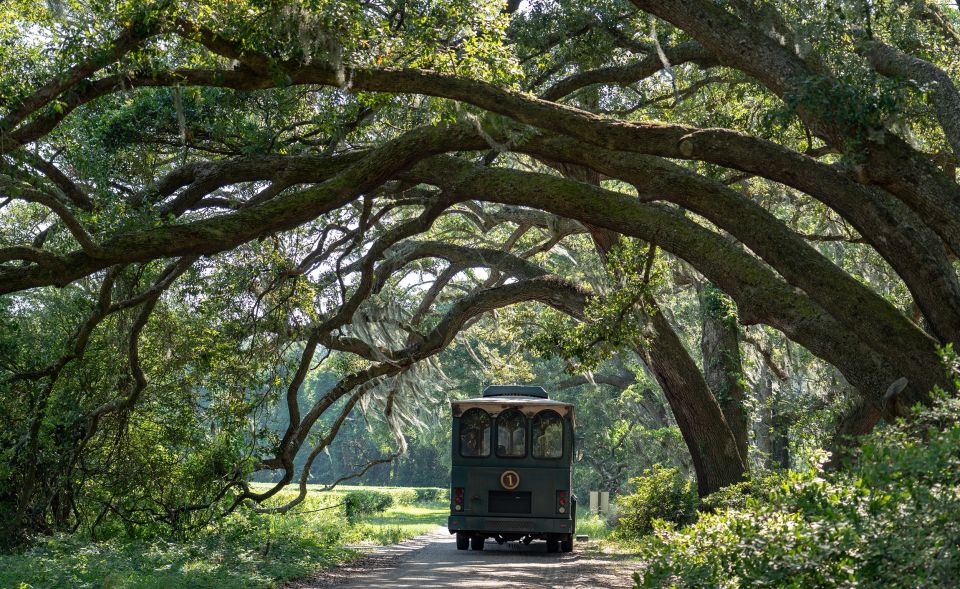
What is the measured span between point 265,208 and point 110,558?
4.90 metres

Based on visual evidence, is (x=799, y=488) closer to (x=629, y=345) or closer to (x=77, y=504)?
(x=629, y=345)

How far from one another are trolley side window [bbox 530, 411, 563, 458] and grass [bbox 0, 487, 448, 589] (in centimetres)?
389

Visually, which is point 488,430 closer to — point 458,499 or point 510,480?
point 510,480

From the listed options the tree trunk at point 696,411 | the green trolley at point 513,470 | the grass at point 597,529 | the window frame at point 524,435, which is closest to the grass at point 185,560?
the green trolley at point 513,470

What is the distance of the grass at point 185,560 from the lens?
9148 millimetres

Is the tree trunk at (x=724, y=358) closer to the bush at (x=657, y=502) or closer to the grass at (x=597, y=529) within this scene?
the bush at (x=657, y=502)

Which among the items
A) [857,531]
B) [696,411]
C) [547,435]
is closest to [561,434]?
[547,435]

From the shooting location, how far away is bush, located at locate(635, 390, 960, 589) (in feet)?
14.6

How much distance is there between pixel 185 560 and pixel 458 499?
641 centimetres

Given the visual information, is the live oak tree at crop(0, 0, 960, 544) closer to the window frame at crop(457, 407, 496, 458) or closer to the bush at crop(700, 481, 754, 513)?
the bush at crop(700, 481, 754, 513)

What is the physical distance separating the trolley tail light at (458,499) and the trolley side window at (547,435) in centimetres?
146

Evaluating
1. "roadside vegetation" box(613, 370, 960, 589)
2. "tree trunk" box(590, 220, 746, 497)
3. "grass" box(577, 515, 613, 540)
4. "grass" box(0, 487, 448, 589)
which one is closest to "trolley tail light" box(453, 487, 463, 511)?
"grass" box(0, 487, 448, 589)

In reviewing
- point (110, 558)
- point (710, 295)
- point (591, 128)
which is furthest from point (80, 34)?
point (710, 295)

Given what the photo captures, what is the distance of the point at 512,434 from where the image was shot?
56.9 ft
